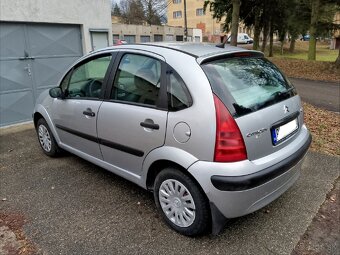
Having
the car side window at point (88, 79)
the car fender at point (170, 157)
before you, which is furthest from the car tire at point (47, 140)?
the car fender at point (170, 157)

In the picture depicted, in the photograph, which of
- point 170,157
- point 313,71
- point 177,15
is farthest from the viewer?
point 177,15

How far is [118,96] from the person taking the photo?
10.8ft

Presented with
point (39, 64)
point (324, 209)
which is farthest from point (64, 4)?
point (324, 209)

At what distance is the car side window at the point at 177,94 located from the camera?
265 cm

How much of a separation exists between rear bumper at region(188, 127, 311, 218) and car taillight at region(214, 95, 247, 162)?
0.20 feet

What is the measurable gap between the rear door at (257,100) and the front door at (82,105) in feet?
4.62

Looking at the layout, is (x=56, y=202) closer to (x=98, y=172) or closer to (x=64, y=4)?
(x=98, y=172)

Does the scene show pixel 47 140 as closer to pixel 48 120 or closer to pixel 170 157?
pixel 48 120

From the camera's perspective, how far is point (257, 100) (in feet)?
9.04

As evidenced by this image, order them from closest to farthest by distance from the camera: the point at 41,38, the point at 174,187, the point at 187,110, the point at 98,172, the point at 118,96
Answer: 1. the point at 187,110
2. the point at 174,187
3. the point at 118,96
4. the point at 98,172
5. the point at 41,38

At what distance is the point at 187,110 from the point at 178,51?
65cm

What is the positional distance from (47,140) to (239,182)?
130 inches

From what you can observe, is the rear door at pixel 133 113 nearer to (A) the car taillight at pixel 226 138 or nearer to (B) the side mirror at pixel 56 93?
(A) the car taillight at pixel 226 138

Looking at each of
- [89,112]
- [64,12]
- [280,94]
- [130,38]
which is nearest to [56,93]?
[89,112]
